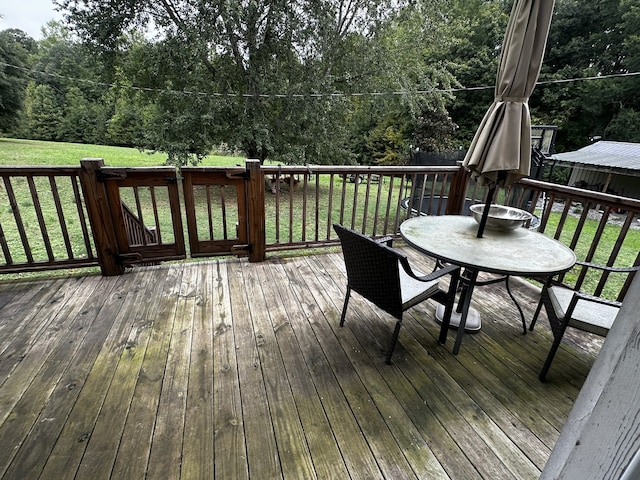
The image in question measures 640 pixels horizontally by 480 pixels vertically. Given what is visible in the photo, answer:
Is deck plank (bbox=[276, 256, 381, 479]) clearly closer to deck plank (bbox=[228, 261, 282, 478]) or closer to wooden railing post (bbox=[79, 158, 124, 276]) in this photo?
deck plank (bbox=[228, 261, 282, 478])

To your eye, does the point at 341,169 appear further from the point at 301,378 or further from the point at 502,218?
the point at 301,378

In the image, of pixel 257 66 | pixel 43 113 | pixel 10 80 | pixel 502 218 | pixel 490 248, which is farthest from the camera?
pixel 43 113

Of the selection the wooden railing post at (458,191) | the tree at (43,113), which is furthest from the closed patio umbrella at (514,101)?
the tree at (43,113)

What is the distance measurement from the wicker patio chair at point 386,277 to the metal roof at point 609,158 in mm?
10732

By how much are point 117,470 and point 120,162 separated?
1374 cm

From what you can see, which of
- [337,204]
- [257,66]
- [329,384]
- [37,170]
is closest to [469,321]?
[329,384]

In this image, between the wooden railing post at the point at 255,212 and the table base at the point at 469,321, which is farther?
the wooden railing post at the point at 255,212

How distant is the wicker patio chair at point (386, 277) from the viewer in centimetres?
169

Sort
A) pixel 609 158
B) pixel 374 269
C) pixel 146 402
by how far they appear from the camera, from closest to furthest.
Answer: pixel 146 402 < pixel 374 269 < pixel 609 158

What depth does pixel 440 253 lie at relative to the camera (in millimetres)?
1811

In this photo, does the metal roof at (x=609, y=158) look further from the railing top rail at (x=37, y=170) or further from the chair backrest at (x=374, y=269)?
the railing top rail at (x=37, y=170)

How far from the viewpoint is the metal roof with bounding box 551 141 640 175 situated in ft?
29.6

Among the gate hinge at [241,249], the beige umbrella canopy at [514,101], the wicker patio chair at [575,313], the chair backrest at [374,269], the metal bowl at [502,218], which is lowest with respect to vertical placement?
the gate hinge at [241,249]

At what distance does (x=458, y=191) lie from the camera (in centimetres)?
364
